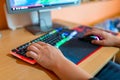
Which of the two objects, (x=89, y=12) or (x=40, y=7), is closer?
(x=40, y=7)

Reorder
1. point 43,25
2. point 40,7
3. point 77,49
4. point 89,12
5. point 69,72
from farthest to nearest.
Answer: point 89,12
point 43,25
point 40,7
point 77,49
point 69,72

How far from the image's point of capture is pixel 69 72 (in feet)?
2.12

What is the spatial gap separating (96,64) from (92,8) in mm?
1155

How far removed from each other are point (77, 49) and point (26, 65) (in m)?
0.28

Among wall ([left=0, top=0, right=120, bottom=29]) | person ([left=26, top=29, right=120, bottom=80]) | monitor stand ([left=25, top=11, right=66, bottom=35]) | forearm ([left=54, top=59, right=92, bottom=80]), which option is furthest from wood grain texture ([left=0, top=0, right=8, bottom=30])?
forearm ([left=54, top=59, right=92, bottom=80])

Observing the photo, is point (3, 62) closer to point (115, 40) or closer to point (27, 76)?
point (27, 76)

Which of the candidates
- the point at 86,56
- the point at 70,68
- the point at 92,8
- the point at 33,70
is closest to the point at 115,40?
the point at 86,56

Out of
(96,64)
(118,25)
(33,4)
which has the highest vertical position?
(33,4)

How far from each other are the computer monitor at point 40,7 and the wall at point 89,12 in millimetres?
301

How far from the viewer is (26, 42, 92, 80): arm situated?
0.64 metres

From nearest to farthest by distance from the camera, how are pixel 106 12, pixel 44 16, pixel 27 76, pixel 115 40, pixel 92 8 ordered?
pixel 27 76 → pixel 115 40 → pixel 44 16 → pixel 92 8 → pixel 106 12

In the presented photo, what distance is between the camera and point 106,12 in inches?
80.3

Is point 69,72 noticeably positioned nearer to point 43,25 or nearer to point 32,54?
point 32,54

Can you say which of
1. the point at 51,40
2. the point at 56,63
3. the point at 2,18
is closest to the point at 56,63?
the point at 56,63
